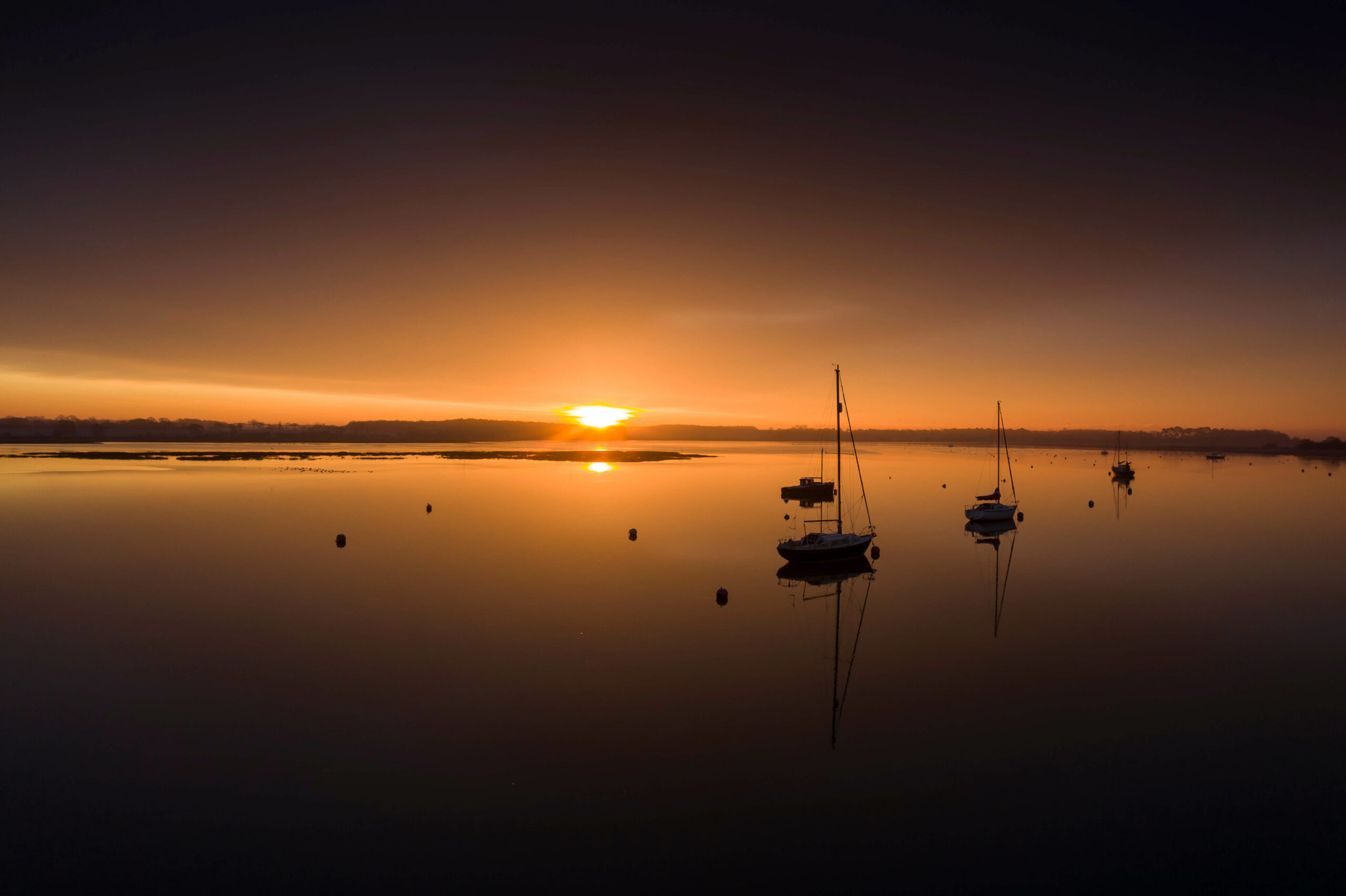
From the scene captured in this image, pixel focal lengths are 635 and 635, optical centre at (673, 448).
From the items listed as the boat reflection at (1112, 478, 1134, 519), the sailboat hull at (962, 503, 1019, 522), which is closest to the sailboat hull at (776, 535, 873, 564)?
the sailboat hull at (962, 503, 1019, 522)

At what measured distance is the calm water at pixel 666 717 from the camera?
12688mm

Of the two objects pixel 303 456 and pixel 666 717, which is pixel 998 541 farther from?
pixel 303 456

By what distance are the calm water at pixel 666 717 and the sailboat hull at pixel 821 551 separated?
5.77 feet

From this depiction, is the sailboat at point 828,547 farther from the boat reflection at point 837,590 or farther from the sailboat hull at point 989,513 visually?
the sailboat hull at point 989,513

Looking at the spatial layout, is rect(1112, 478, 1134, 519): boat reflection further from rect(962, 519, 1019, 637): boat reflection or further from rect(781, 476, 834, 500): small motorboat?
rect(781, 476, 834, 500): small motorboat

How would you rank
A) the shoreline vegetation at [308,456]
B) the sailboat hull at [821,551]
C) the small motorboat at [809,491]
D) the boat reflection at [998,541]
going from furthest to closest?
the shoreline vegetation at [308,456] → the small motorboat at [809,491] → the sailboat hull at [821,551] → the boat reflection at [998,541]

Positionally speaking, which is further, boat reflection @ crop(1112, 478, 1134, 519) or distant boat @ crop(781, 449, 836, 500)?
distant boat @ crop(781, 449, 836, 500)

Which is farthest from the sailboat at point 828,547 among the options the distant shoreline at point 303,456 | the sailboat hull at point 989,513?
the distant shoreline at point 303,456

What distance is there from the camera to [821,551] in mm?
37281

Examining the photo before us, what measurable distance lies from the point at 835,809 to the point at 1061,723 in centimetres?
871

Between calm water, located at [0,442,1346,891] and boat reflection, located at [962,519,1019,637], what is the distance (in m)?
0.35

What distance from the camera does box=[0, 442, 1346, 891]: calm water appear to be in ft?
41.6

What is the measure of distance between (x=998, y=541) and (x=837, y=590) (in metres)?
22.5

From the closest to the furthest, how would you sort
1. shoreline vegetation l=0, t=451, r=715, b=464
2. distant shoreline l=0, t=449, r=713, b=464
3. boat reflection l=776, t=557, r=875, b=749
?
boat reflection l=776, t=557, r=875, b=749 → distant shoreline l=0, t=449, r=713, b=464 → shoreline vegetation l=0, t=451, r=715, b=464
